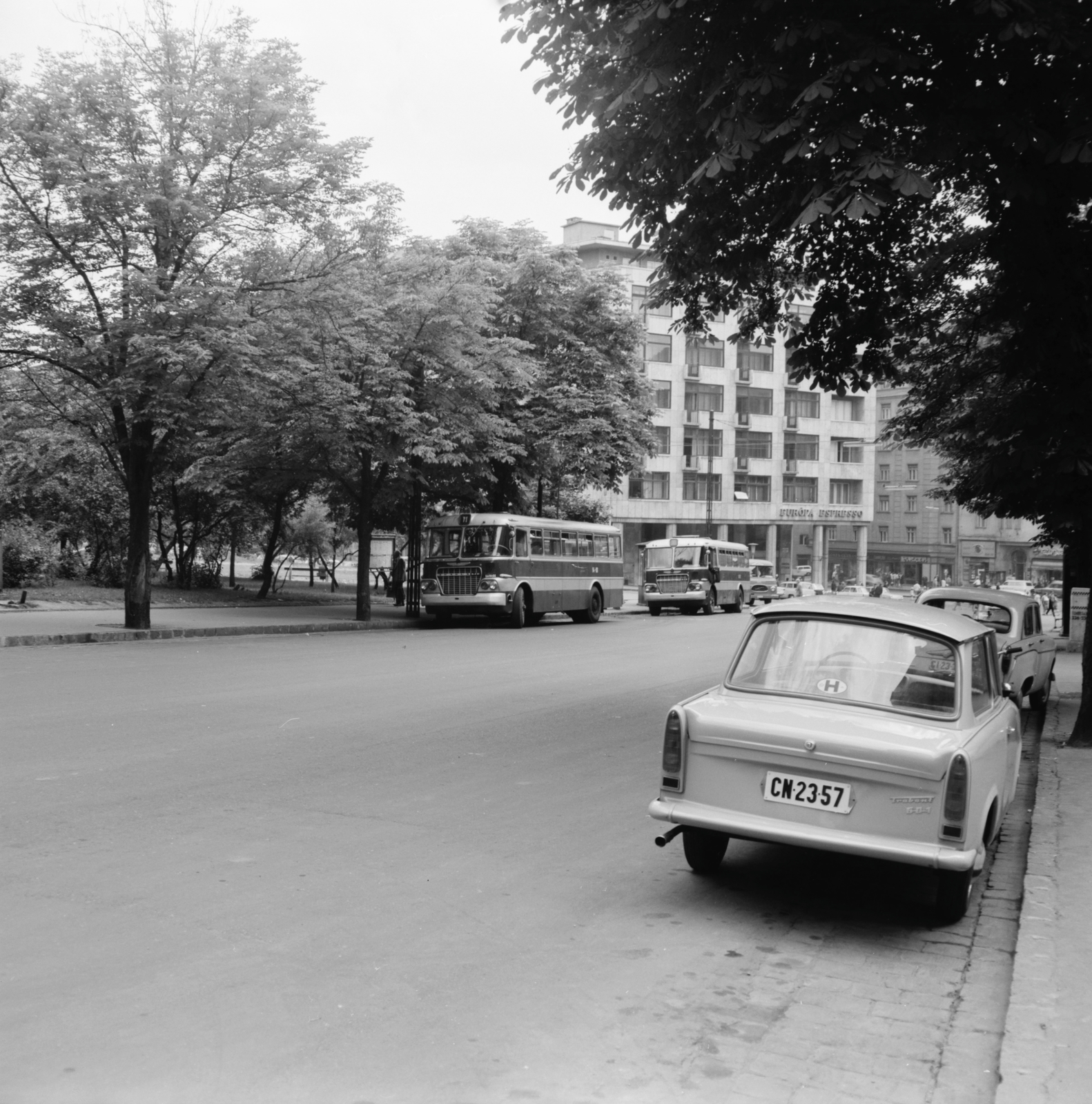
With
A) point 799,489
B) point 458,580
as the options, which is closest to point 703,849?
point 458,580

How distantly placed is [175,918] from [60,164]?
18191 mm

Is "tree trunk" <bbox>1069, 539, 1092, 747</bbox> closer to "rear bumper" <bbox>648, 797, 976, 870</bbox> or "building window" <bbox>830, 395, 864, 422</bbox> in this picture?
"rear bumper" <bbox>648, 797, 976, 870</bbox>

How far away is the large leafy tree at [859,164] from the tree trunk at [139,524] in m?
12.9

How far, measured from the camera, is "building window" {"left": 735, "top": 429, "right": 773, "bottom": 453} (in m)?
82.9

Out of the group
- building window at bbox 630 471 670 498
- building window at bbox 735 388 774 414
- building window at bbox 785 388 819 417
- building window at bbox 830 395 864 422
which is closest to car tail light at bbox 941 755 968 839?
building window at bbox 630 471 670 498

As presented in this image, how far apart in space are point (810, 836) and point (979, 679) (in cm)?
167

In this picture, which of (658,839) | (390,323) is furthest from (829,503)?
(658,839)

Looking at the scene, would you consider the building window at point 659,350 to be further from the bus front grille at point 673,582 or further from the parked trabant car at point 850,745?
the parked trabant car at point 850,745

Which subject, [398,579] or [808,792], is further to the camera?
[398,579]

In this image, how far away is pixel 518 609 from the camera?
1261 inches

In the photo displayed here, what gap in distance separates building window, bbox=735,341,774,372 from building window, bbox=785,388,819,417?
2387 millimetres

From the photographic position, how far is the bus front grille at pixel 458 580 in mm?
31406

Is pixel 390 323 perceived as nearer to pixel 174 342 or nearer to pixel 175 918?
pixel 174 342

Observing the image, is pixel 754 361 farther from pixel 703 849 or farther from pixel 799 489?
pixel 703 849
